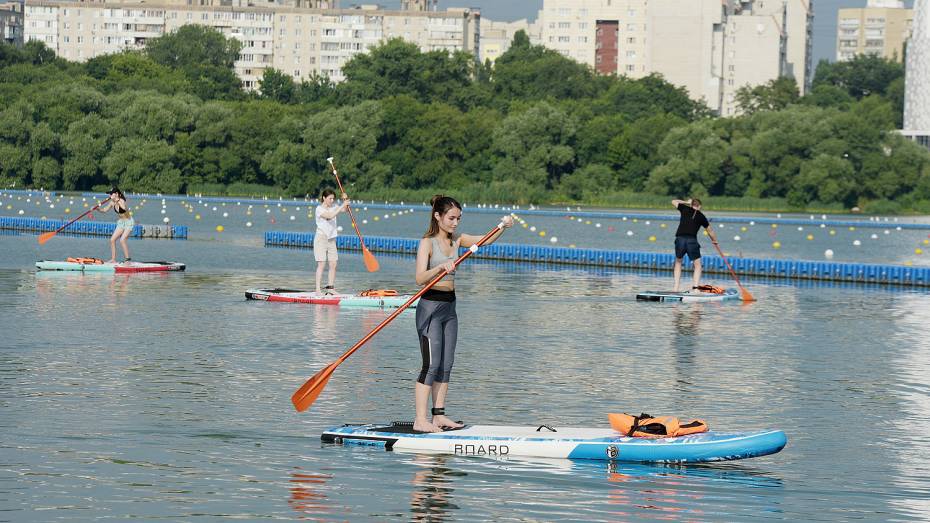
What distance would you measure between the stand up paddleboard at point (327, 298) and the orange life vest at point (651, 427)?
13146mm

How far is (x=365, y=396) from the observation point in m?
17.5

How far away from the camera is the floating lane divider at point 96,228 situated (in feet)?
181

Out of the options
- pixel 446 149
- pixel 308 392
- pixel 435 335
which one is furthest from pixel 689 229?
pixel 446 149

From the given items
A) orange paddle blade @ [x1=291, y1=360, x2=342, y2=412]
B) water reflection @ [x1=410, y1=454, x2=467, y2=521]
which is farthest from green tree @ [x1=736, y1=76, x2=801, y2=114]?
water reflection @ [x1=410, y1=454, x2=467, y2=521]

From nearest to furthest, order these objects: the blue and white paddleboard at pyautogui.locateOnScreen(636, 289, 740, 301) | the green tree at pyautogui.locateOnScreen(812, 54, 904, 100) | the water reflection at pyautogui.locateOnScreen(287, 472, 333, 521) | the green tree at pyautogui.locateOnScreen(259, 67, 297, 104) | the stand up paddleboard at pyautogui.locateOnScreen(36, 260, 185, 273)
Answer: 1. the water reflection at pyautogui.locateOnScreen(287, 472, 333, 521)
2. the blue and white paddleboard at pyautogui.locateOnScreen(636, 289, 740, 301)
3. the stand up paddleboard at pyautogui.locateOnScreen(36, 260, 185, 273)
4. the green tree at pyautogui.locateOnScreen(259, 67, 297, 104)
5. the green tree at pyautogui.locateOnScreen(812, 54, 904, 100)

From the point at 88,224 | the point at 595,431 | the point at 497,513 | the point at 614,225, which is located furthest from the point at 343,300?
the point at 614,225

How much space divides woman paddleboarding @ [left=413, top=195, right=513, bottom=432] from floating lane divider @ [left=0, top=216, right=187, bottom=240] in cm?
4067

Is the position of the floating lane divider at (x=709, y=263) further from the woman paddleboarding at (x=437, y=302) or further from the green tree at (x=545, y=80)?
the green tree at (x=545, y=80)

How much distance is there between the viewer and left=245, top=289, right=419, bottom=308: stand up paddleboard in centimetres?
2759

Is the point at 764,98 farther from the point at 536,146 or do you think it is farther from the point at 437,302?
the point at 437,302

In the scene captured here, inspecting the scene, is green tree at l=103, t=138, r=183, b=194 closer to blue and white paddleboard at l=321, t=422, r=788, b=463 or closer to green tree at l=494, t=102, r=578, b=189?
green tree at l=494, t=102, r=578, b=189

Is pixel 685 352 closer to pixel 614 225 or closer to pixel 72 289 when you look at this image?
pixel 72 289

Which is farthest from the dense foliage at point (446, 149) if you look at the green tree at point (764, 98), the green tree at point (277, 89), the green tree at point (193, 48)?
the green tree at point (193, 48)

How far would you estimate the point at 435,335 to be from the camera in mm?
14172
